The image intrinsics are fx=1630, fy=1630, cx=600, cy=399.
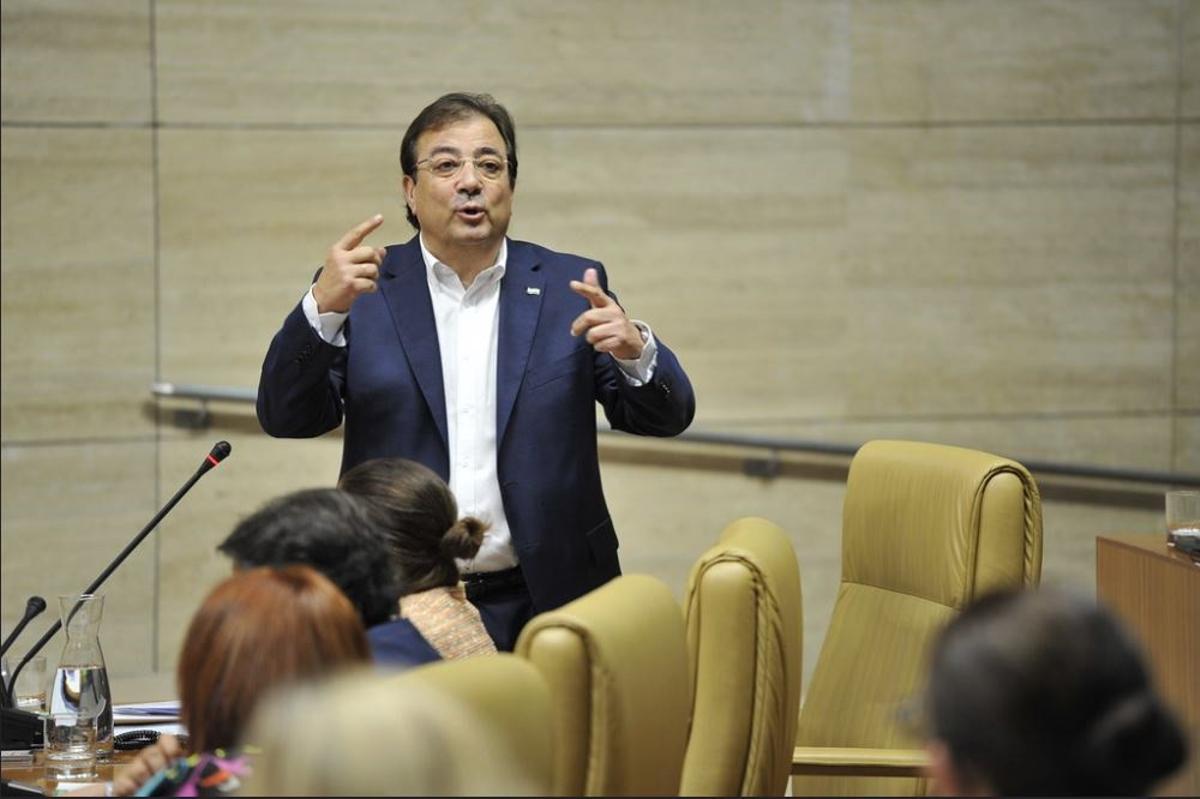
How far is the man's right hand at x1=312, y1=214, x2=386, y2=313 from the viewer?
291 cm

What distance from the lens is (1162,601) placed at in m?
3.07

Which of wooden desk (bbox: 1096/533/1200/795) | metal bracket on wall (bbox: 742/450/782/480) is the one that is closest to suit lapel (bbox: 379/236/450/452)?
wooden desk (bbox: 1096/533/1200/795)

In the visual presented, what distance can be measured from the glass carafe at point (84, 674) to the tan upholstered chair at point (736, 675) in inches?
35.1

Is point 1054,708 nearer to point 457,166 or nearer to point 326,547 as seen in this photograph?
point 326,547

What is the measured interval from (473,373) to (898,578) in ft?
3.02

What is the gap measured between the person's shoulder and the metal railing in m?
1.65

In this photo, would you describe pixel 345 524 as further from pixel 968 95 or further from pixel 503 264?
pixel 968 95

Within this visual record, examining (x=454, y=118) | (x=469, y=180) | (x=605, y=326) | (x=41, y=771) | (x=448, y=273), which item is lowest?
(x=41, y=771)

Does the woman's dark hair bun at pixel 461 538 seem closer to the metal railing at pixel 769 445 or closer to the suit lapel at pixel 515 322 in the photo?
the suit lapel at pixel 515 322

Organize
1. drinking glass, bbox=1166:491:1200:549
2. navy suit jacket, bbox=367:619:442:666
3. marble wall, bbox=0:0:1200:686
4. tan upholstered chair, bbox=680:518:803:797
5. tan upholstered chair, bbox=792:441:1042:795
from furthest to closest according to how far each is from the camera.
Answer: marble wall, bbox=0:0:1200:686
drinking glass, bbox=1166:491:1200:549
tan upholstered chair, bbox=792:441:1042:795
tan upholstered chair, bbox=680:518:803:797
navy suit jacket, bbox=367:619:442:666

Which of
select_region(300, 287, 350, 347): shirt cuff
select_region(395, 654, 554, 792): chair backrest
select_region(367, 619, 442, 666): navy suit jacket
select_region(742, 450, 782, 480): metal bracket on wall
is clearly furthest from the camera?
select_region(742, 450, 782, 480): metal bracket on wall

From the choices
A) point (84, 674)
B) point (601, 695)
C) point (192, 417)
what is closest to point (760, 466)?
point (192, 417)

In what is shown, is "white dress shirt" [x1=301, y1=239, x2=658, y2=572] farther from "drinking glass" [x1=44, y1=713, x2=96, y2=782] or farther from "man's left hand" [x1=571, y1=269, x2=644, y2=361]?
"drinking glass" [x1=44, y1=713, x2=96, y2=782]

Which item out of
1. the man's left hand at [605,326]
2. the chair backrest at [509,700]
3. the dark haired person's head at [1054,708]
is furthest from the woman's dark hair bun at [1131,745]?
the man's left hand at [605,326]
